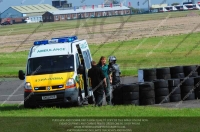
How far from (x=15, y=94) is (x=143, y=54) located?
22.0 meters

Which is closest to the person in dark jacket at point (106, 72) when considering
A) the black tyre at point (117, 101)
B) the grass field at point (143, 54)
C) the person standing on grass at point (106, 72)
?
the person standing on grass at point (106, 72)

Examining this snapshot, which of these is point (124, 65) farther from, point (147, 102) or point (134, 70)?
point (147, 102)

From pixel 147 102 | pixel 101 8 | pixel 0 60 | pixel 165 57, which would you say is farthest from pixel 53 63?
pixel 101 8

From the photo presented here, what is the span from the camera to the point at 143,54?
4647cm

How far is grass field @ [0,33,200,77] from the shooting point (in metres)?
38.0

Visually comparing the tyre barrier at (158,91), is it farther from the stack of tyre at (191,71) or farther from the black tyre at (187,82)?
the stack of tyre at (191,71)

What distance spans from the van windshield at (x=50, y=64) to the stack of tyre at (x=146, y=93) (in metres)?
2.47

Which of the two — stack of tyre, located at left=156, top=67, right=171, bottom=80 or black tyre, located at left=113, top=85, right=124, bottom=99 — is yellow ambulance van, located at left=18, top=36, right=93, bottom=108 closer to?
black tyre, located at left=113, top=85, right=124, bottom=99

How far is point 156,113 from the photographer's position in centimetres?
1571

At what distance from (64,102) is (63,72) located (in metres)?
1.14

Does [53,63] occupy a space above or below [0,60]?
above

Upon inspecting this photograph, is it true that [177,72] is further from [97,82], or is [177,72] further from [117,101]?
[97,82]

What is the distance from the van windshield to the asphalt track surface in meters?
2.96

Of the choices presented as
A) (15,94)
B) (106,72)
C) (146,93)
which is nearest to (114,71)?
(106,72)
